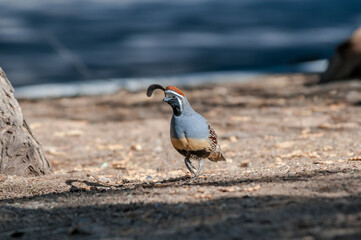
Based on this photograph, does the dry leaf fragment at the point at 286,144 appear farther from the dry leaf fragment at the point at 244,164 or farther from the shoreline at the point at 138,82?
the shoreline at the point at 138,82

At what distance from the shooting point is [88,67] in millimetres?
12039

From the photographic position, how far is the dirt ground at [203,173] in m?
3.08

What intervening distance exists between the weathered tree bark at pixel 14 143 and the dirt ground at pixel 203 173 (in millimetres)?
164

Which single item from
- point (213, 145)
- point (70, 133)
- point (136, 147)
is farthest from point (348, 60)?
point (213, 145)

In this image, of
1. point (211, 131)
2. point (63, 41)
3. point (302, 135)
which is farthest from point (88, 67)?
point (211, 131)

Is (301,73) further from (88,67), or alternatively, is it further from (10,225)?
(10,225)

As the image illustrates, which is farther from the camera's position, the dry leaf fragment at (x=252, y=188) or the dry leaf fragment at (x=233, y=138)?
the dry leaf fragment at (x=233, y=138)

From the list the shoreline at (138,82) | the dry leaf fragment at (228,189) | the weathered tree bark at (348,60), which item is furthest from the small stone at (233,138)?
the shoreline at (138,82)

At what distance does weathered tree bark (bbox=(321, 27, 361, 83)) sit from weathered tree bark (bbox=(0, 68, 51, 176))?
5590 mm

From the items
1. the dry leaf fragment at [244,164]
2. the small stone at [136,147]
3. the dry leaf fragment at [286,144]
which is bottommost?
the small stone at [136,147]

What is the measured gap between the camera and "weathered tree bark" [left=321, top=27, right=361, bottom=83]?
894 cm

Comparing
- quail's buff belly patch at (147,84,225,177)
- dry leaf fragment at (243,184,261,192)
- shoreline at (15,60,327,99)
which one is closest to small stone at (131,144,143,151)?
quail's buff belly patch at (147,84,225,177)

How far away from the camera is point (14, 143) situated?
475 cm

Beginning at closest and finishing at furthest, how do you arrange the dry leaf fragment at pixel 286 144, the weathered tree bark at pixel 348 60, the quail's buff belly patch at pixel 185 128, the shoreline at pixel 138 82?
1. the quail's buff belly patch at pixel 185 128
2. the dry leaf fragment at pixel 286 144
3. the weathered tree bark at pixel 348 60
4. the shoreline at pixel 138 82
